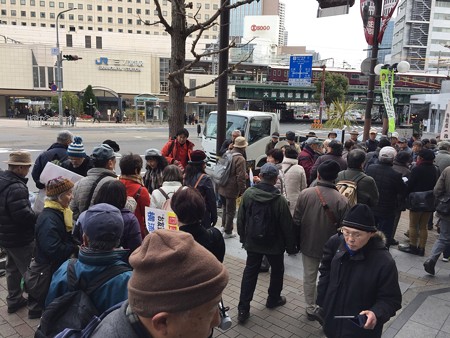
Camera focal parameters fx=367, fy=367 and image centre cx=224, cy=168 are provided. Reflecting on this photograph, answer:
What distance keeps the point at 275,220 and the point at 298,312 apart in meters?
1.25

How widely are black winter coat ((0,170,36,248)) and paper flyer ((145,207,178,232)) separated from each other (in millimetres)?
1335

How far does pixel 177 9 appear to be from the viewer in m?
5.67

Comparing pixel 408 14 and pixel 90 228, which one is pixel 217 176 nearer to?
pixel 90 228

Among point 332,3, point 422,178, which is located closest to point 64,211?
point 422,178

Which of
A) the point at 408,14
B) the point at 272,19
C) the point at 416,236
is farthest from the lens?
the point at 408,14

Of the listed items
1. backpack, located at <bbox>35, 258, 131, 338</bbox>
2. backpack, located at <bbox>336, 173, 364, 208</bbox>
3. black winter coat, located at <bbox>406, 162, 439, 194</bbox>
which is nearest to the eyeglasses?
backpack, located at <bbox>35, 258, 131, 338</bbox>

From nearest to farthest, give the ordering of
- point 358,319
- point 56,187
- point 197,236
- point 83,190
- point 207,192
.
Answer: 1. point 358,319
2. point 197,236
3. point 56,187
4. point 83,190
5. point 207,192

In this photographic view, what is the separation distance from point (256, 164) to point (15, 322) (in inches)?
347

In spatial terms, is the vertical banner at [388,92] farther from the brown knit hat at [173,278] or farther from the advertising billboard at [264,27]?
the advertising billboard at [264,27]

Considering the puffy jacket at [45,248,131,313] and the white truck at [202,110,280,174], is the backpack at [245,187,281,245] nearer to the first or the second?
the puffy jacket at [45,248,131,313]

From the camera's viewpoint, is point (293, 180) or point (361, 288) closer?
point (361, 288)

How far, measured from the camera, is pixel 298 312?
441 centimetres

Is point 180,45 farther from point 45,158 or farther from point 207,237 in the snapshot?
point 207,237

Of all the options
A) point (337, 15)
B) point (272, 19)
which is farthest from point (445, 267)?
point (272, 19)
